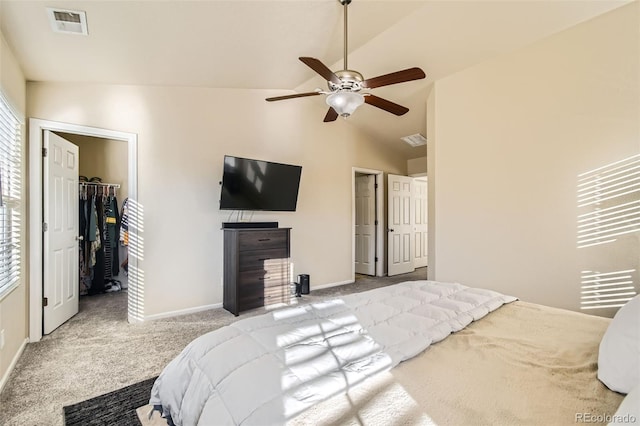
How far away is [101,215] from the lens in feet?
14.0

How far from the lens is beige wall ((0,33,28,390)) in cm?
201

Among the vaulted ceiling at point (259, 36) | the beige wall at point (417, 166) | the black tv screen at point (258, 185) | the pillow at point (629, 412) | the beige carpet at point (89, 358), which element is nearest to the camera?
the pillow at point (629, 412)

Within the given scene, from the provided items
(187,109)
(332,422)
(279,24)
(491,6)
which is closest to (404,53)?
(491,6)

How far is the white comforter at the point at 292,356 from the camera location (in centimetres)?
84

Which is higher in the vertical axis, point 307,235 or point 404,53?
point 404,53

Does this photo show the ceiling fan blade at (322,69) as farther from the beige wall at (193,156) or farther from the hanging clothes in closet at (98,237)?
the hanging clothes in closet at (98,237)

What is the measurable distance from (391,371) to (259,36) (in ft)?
9.18

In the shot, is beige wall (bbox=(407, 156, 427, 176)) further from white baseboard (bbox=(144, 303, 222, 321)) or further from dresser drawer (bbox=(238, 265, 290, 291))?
white baseboard (bbox=(144, 303, 222, 321))

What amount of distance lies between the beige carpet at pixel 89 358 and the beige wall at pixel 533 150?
103 inches

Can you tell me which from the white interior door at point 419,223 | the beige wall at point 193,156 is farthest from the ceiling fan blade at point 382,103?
the white interior door at point 419,223

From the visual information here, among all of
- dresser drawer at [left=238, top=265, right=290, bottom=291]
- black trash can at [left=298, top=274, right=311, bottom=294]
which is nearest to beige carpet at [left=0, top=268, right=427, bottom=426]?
dresser drawer at [left=238, top=265, right=290, bottom=291]

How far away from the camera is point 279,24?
255 centimetres

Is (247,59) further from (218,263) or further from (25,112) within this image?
(218,263)

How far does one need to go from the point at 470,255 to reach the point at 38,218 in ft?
13.5
